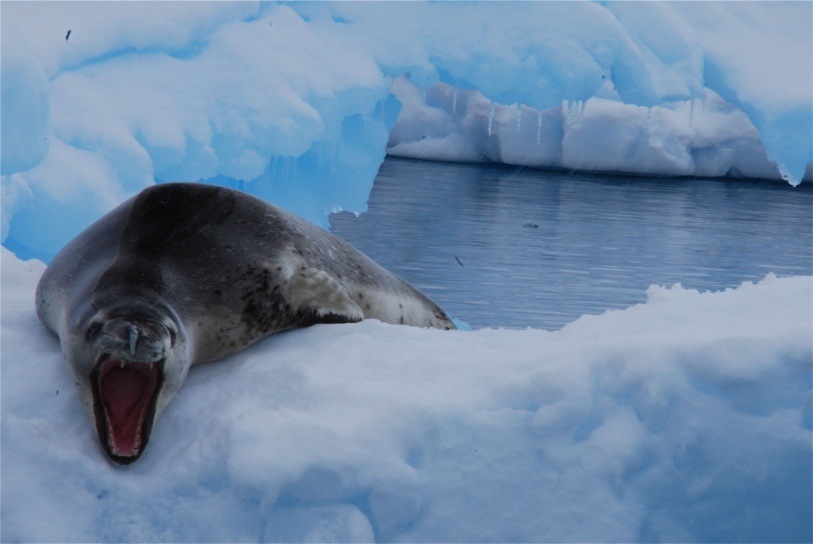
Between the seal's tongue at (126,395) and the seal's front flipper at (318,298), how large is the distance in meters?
0.73

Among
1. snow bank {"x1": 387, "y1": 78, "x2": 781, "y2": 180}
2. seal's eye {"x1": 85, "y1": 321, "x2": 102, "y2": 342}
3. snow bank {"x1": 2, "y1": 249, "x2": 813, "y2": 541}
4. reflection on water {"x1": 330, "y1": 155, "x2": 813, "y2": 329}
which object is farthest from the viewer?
snow bank {"x1": 387, "y1": 78, "x2": 781, "y2": 180}

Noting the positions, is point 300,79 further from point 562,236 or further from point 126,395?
point 126,395

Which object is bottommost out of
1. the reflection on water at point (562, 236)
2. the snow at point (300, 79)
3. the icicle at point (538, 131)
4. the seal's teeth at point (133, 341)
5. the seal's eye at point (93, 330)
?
the icicle at point (538, 131)

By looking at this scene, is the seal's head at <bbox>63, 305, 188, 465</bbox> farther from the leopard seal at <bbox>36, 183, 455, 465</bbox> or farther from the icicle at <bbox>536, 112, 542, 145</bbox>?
the icicle at <bbox>536, 112, 542, 145</bbox>

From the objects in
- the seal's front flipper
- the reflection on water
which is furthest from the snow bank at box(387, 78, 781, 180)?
the seal's front flipper

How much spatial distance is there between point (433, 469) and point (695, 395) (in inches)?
24.8

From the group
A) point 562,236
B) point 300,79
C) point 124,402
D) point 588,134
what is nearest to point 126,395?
point 124,402

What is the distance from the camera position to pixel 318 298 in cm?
314

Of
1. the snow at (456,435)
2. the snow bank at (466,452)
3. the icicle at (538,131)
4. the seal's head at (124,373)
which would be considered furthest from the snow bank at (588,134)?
the seal's head at (124,373)

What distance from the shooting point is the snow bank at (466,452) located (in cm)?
211

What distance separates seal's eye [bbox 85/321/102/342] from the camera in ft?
7.80

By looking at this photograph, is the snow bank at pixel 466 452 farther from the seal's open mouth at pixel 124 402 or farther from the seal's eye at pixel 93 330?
the seal's eye at pixel 93 330

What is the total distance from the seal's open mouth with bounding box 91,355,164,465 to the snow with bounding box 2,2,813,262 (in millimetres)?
2812

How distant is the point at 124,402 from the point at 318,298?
34.7 inches
